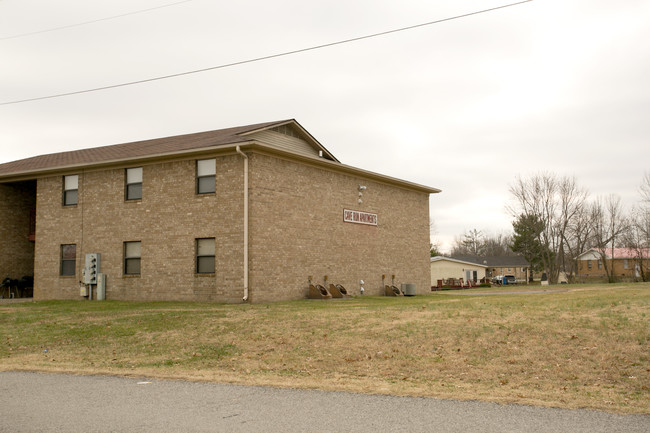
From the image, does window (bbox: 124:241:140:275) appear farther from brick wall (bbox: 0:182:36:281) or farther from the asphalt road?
the asphalt road

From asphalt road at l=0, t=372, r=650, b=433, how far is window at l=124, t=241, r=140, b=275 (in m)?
16.1

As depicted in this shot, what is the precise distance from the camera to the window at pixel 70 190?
2719 centimetres

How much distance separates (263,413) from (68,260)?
22331 mm

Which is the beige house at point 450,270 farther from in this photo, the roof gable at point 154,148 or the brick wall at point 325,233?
the roof gable at point 154,148

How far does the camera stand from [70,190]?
27359mm

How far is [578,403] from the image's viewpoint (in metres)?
7.84

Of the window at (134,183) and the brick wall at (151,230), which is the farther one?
the window at (134,183)

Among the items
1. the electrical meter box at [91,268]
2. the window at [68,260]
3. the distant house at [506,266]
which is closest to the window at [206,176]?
the electrical meter box at [91,268]

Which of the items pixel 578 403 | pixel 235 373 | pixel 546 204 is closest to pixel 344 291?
pixel 235 373

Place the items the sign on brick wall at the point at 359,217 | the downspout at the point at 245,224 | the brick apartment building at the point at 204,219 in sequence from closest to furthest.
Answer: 1. the downspout at the point at 245,224
2. the brick apartment building at the point at 204,219
3. the sign on brick wall at the point at 359,217

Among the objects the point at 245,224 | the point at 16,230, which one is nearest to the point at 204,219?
the point at 245,224

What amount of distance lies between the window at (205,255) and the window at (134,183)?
12.5ft

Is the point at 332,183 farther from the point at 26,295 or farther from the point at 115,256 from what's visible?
the point at 26,295

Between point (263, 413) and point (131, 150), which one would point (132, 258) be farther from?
point (263, 413)
